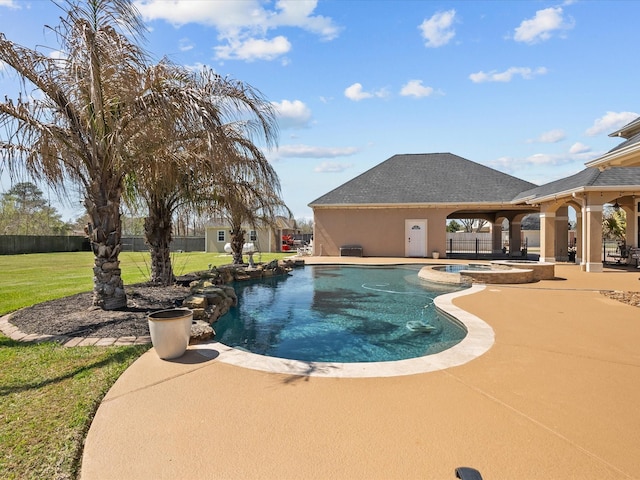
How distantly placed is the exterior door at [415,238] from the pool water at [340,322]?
1024 centimetres

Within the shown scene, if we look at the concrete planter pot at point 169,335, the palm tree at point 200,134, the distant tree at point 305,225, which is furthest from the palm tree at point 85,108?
the distant tree at point 305,225

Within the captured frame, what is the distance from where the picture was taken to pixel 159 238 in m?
11.1

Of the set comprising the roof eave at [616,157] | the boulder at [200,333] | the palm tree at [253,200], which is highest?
the roof eave at [616,157]

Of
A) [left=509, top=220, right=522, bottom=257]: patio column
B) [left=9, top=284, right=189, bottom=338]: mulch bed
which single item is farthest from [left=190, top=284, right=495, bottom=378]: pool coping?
[left=509, top=220, right=522, bottom=257]: patio column

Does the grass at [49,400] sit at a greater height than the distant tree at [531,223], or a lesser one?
lesser

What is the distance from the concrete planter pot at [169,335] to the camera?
4938 mm

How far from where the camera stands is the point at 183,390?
3988 mm

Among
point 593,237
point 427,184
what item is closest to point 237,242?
point 427,184

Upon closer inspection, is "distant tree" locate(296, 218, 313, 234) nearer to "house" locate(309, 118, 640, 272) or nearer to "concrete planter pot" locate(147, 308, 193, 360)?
"house" locate(309, 118, 640, 272)

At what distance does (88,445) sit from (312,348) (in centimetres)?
388

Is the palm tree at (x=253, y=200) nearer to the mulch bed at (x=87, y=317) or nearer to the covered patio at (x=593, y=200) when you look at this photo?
the mulch bed at (x=87, y=317)

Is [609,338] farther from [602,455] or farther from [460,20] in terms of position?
[460,20]

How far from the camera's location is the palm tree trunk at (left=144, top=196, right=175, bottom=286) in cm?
1091

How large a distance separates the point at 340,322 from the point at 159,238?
252 inches
